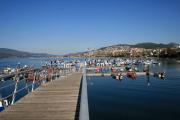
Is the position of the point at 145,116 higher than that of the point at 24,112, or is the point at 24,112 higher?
Result: the point at 24,112

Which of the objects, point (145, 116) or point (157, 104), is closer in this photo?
point (145, 116)

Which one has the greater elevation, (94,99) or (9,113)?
(9,113)

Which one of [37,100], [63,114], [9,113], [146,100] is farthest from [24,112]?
[146,100]

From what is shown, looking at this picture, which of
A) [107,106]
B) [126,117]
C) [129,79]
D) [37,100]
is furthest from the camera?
[129,79]

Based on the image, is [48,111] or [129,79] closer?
[48,111]

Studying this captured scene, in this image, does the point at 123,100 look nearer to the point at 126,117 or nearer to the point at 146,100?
the point at 146,100

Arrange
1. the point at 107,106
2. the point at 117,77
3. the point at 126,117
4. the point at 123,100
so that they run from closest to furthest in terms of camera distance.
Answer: the point at 126,117, the point at 107,106, the point at 123,100, the point at 117,77

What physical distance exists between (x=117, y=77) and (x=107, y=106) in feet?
74.0

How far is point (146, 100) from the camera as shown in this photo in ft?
102

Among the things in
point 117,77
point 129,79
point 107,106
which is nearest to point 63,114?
point 107,106

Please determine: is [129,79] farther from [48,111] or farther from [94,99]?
[48,111]

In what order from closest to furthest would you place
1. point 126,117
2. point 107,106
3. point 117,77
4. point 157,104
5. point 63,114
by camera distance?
point 63,114 < point 126,117 < point 107,106 < point 157,104 < point 117,77

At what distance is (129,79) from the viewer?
52938mm

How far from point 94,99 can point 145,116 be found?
9.94 meters
